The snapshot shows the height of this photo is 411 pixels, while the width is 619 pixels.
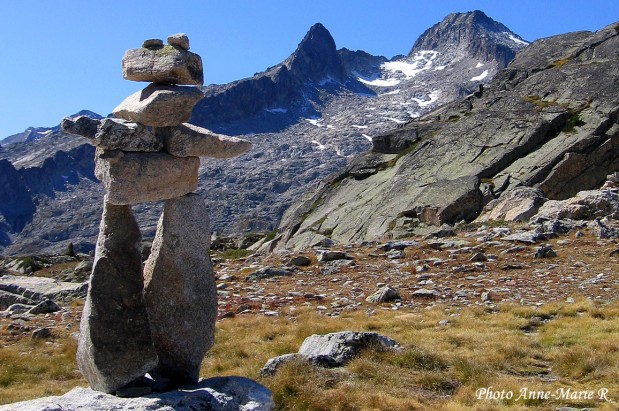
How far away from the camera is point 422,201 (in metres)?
39.9

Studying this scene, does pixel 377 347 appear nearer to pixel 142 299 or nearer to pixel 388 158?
pixel 142 299

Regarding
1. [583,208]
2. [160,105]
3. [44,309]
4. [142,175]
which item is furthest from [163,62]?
[583,208]

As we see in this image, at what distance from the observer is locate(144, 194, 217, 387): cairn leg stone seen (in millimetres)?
11445

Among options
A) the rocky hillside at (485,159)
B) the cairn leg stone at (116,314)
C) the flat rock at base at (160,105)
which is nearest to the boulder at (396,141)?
the rocky hillside at (485,159)

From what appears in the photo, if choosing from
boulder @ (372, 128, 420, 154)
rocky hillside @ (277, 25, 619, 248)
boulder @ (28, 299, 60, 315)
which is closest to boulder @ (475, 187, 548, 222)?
rocky hillside @ (277, 25, 619, 248)

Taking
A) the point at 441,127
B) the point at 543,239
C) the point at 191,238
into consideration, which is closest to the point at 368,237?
the point at 543,239

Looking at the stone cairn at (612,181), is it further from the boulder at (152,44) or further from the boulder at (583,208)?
the boulder at (152,44)

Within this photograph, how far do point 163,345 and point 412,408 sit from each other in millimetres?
4567

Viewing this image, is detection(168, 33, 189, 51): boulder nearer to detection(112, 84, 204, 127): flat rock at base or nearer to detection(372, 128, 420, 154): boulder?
detection(112, 84, 204, 127): flat rock at base

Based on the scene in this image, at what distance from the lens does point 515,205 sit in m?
35.1

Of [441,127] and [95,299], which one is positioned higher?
[441,127]

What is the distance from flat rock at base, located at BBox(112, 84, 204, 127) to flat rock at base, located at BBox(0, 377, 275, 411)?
15.1 feet

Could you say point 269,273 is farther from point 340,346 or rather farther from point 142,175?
point 142,175

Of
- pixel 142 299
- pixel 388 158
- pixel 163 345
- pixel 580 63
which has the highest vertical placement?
pixel 580 63
